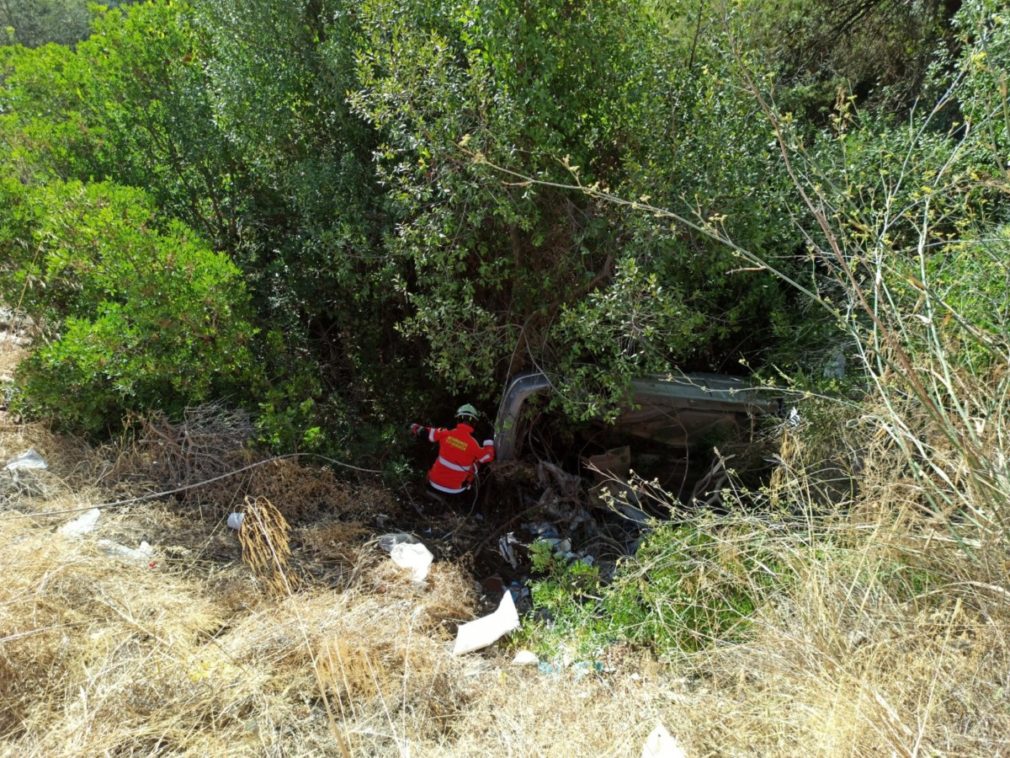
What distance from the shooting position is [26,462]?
397 cm

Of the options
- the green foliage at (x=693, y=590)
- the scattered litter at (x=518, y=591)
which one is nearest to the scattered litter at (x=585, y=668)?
the green foliage at (x=693, y=590)

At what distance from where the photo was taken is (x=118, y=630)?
290cm

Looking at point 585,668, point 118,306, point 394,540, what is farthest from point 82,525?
point 585,668

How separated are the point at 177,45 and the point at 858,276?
4.87m

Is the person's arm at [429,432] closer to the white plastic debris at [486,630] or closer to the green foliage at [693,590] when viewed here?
the white plastic debris at [486,630]

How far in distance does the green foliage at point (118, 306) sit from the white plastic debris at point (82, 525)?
0.69 meters

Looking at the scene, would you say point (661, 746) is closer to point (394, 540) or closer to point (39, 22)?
point (394, 540)

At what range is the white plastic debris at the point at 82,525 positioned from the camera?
3.47 meters

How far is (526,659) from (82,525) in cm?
237

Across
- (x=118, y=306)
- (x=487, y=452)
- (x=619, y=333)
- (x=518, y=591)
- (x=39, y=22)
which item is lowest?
(x=518, y=591)

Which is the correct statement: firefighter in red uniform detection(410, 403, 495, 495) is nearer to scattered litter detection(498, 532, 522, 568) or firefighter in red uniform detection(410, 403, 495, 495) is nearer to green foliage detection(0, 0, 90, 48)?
scattered litter detection(498, 532, 522, 568)

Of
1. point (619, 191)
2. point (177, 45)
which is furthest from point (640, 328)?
point (177, 45)

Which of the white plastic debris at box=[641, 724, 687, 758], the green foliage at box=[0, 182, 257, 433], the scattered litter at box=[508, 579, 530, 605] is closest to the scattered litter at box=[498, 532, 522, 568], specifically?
the scattered litter at box=[508, 579, 530, 605]

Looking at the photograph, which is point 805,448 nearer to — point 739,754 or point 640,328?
point 640,328
